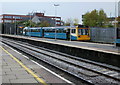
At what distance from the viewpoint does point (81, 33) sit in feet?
125

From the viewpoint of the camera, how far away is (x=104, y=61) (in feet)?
47.2

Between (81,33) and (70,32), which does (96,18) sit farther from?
(81,33)

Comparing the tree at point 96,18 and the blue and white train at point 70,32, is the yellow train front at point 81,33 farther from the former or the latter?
the tree at point 96,18

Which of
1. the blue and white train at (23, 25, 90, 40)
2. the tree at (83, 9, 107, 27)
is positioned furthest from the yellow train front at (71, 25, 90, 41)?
Result: the tree at (83, 9, 107, 27)

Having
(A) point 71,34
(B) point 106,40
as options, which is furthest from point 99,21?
(B) point 106,40

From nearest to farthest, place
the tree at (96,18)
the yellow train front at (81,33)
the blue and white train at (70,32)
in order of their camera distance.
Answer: the yellow train front at (81,33) < the blue and white train at (70,32) < the tree at (96,18)

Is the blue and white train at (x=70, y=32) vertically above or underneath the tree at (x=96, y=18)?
underneath

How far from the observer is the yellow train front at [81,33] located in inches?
1497

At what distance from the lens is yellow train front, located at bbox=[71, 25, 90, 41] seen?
125 ft

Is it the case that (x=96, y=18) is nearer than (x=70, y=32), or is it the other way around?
(x=70, y=32)

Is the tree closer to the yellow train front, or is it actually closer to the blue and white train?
the blue and white train

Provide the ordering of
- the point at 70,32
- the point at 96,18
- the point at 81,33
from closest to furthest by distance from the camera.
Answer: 1. the point at 81,33
2. the point at 70,32
3. the point at 96,18

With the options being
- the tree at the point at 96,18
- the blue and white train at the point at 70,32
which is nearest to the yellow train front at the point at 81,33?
the blue and white train at the point at 70,32

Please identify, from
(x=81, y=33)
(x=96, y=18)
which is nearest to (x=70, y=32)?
(x=81, y=33)
